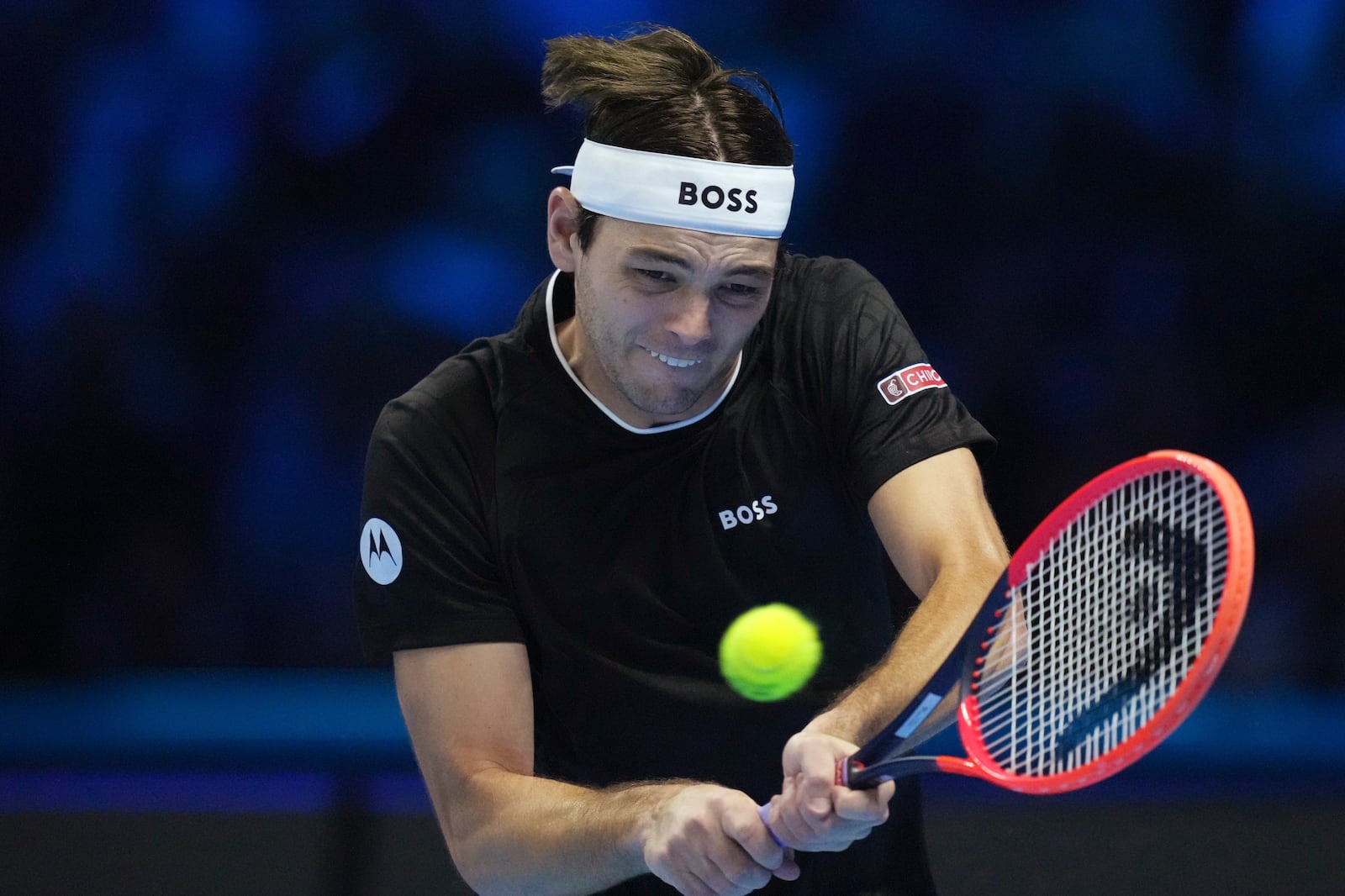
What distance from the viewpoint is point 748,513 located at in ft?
7.37

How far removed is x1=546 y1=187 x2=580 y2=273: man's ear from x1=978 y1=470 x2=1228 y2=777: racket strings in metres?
0.85

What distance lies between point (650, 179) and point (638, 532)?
0.49 m

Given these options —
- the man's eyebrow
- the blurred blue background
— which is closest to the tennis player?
the man's eyebrow

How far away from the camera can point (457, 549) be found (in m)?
2.23

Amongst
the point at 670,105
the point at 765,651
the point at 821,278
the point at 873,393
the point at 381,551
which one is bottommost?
the point at 765,651

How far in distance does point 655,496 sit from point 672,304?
0.97ft

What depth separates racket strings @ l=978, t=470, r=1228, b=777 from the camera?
1.58 metres

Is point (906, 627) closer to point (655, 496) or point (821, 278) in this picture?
point (655, 496)

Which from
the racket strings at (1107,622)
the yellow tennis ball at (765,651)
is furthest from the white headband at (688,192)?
the racket strings at (1107,622)

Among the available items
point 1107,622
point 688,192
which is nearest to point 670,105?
point 688,192

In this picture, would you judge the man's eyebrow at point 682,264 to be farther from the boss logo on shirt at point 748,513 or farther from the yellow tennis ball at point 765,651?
the yellow tennis ball at point 765,651

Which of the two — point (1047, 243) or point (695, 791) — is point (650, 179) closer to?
point (695, 791)

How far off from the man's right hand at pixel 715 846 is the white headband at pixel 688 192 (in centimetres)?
77

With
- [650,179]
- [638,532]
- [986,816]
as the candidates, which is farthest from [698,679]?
[986,816]
